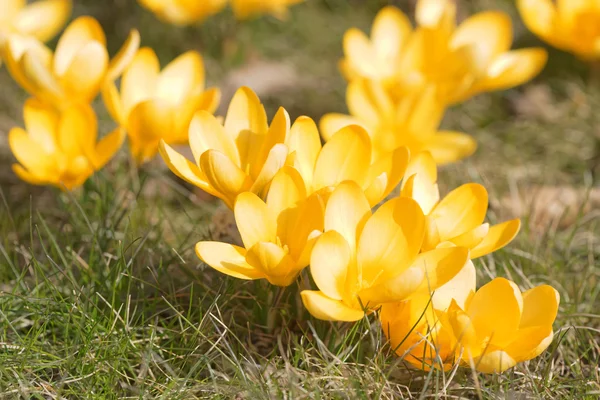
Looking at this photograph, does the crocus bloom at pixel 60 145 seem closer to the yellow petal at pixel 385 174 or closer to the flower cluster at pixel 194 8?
the yellow petal at pixel 385 174

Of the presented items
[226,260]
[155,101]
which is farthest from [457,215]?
[155,101]

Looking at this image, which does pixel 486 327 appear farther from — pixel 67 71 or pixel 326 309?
pixel 67 71

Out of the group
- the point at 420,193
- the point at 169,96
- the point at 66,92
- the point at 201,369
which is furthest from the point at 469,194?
the point at 66,92

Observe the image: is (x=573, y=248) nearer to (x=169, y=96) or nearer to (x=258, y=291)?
(x=258, y=291)

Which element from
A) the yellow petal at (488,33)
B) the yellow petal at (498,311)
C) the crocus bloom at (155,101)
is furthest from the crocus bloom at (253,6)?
the yellow petal at (498,311)

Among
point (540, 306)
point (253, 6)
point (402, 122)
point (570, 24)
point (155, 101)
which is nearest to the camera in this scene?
point (540, 306)
